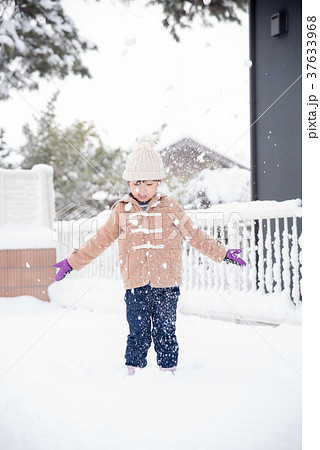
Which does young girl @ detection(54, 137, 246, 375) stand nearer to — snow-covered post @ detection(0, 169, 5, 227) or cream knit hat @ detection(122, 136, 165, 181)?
cream knit hat @ detection(122, 136, 165, 181)

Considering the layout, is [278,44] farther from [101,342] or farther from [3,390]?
[3,390]

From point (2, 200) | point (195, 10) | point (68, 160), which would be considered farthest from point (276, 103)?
point (68, 160)

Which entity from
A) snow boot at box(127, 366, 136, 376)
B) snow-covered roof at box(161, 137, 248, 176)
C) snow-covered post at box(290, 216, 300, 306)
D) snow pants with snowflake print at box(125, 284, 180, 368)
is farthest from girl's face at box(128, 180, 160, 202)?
snow-covered post at box(290, 216, 300, 306)

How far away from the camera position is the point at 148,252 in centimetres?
214

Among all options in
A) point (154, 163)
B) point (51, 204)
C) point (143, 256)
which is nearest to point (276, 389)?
point (143, 256)

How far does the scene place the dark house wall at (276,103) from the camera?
4.25 m

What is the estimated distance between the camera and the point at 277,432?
152 centimetres

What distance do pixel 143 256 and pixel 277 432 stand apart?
0.97 metres

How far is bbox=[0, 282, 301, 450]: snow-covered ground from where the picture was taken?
1.50 meters

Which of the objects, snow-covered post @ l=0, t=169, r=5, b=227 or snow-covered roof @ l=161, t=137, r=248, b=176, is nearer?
snow-covered roof @ l=161, t=137, r=248, b=176

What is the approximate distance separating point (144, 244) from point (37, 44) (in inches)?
182

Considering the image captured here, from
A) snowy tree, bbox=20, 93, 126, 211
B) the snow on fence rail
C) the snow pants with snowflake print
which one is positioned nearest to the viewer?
the snow pants with snowflake print

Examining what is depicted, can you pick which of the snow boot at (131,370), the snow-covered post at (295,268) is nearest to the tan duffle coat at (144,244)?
the snow boot at (131,370)

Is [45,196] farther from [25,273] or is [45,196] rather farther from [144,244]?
[144,244]
